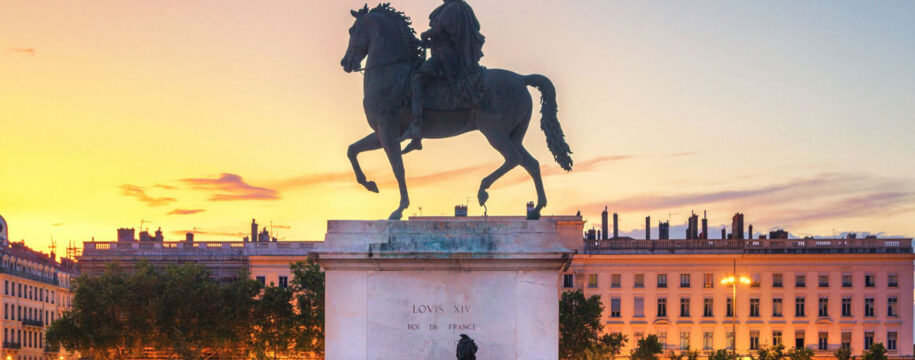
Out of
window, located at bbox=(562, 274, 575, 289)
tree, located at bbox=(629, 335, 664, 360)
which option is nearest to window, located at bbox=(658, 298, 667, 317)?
window, located at bbox=(562, 274, 575, 289)

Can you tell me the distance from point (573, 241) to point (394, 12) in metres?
105

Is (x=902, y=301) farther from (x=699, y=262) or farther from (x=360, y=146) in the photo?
(x=360, y=146)

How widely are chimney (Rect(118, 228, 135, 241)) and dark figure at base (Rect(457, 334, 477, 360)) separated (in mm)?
124349

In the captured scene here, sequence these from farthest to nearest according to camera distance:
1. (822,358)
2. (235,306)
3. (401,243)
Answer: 1. (822,358)
2. (235,306)
3. (401,243)

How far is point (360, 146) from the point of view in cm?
2612

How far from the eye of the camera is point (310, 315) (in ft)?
304

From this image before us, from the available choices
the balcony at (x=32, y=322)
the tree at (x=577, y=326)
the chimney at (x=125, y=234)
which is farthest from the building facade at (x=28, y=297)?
the tree at (x=577, y=326)

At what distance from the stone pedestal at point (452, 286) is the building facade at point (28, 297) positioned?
116661 millimetres

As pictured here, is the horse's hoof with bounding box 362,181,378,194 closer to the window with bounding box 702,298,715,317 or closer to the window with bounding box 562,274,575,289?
the window with bounding box 562,274,575,289

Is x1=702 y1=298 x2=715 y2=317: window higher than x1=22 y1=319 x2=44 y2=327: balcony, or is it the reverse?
x1=702 y1=298 x2=715 y2=317: window

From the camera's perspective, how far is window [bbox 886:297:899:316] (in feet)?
428

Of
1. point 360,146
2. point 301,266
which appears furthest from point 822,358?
point 360,146

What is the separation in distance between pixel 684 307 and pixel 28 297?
63460mm

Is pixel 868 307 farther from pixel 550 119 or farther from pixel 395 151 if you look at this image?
pixel 395 151
